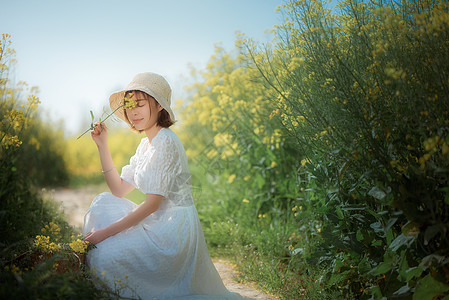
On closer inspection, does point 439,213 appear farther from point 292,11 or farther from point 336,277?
point 292,11

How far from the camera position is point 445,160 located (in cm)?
152

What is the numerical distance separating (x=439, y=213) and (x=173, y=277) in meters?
1.28

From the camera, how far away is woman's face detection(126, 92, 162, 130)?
2.19 metres

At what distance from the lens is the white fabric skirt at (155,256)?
6.27 feet

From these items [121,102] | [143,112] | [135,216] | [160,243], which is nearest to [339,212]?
[160,243]

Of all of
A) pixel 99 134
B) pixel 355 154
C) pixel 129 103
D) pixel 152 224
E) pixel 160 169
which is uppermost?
pixel 129 103

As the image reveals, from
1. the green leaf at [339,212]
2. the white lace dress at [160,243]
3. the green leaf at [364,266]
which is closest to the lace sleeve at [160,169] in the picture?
the white lace dress at [160,243]

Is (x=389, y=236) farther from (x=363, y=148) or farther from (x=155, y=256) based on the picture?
(x=155, y=256)

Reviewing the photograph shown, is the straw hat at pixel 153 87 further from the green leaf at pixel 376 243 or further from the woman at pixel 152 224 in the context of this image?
the green leaf at pixel 376 243

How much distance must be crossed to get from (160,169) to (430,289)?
51.9 inches

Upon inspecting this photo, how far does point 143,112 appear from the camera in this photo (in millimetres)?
2193

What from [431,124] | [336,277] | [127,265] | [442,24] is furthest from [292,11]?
[127,265]

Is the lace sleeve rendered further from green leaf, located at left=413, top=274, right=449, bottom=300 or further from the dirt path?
green leaf, located at left=413, top=274, right=449, bottom=300

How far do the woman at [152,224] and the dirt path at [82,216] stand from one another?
0.27 meters
